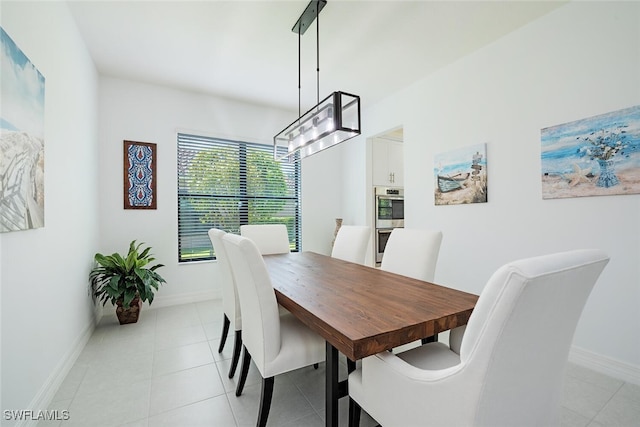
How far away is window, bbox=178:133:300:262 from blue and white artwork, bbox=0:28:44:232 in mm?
1991

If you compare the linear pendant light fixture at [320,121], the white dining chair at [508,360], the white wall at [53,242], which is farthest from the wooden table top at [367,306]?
the white wall at [53,242]

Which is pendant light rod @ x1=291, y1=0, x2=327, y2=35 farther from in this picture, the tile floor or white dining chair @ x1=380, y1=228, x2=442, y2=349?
the tile floor

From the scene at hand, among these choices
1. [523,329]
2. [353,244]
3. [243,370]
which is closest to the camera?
[523,329]

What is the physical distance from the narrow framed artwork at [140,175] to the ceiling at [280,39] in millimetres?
809

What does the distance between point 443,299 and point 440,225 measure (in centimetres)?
188

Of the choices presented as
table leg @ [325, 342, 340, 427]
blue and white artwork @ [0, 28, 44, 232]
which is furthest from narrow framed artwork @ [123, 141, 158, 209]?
table leg @ [325, 342, 340, 427]

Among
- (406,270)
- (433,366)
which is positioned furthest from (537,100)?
(433,366)

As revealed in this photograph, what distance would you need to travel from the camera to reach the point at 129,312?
2.88 meters

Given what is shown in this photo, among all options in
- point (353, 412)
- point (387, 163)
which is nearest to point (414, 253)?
point (353, 412)

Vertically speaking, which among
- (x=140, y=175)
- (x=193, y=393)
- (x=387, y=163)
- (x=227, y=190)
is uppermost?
(x=387, y=163)

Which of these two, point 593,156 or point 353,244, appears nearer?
point 593,156

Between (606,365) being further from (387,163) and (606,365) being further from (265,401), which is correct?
(387,163)

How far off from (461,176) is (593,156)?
1.00 meters

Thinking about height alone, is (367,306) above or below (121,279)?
above
